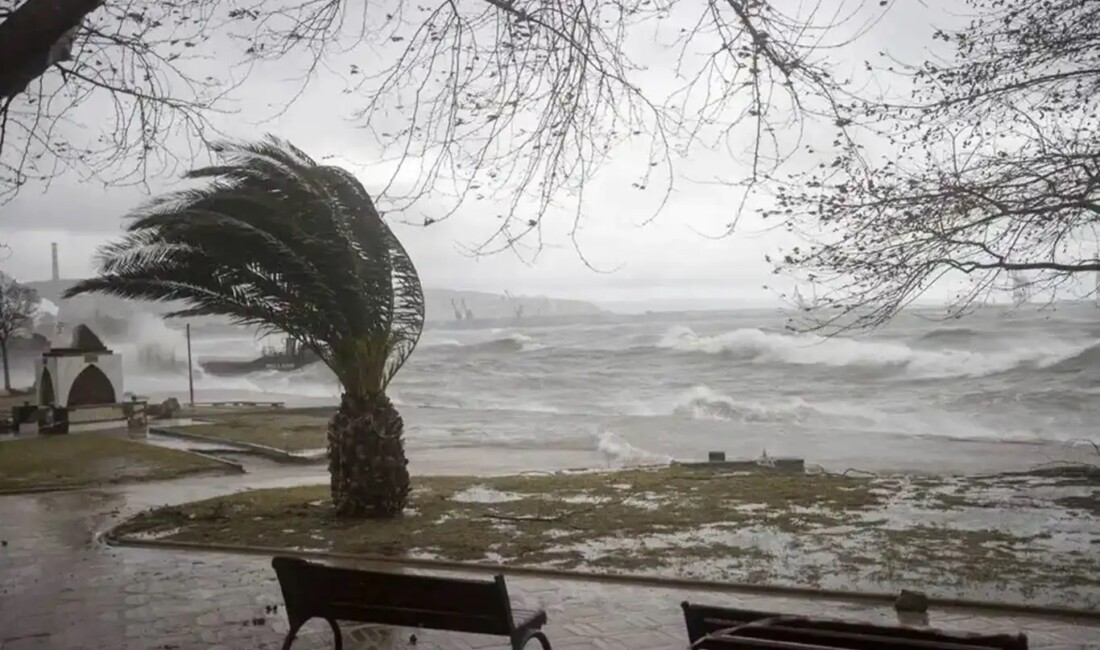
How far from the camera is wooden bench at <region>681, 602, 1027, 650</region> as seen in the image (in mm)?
→ 3250

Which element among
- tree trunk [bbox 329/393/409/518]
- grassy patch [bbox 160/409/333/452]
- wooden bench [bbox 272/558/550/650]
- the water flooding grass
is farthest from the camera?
grassy patch [bbox 160/409/333/452]

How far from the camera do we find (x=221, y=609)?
21.2 feet

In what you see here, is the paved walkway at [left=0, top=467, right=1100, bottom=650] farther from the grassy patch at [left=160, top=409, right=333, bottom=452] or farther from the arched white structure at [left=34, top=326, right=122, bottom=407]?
the arched white structure at [left=34, top=326, right=122, bottom=407]

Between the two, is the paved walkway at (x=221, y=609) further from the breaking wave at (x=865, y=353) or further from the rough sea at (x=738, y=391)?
the breaking wave at (x=865, y=353)

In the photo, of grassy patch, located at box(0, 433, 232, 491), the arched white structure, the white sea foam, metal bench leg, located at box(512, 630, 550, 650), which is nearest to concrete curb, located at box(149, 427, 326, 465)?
grassy patch, located at box(0, 433, 232, 491)

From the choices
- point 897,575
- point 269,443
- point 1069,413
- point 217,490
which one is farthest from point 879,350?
point 897,575

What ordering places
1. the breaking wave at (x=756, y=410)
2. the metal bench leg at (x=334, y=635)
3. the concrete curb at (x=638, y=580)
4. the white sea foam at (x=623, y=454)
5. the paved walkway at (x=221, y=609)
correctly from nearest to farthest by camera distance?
the metal bench leg at (x=334, y=635) → the paved walkway at (x=221, y=609) → the concrete curb at (x=638, y=580) → the white sea foam at (x=623, y=454) → the breaking wave at (x=756, y=410)

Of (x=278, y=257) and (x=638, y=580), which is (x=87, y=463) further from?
(x=638, y=580)

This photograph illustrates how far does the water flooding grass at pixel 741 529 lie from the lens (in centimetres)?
725

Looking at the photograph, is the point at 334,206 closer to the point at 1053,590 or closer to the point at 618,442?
the point at 1053,590

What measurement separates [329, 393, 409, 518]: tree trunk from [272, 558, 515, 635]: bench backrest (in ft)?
16.9

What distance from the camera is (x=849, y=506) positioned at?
10.7m

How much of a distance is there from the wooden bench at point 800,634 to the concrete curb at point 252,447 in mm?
13925

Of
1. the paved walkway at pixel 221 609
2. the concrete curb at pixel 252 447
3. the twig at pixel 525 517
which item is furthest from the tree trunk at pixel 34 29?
the concrete curb at pixel 252 447
